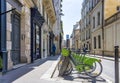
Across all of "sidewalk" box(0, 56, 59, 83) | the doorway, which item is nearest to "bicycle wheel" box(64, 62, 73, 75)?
"sidewalk" box(0, 56, 59, 83)

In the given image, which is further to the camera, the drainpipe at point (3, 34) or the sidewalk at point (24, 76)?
the drainpipe at point (3, 34)

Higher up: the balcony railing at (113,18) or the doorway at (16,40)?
the balcony railing at (113,18)

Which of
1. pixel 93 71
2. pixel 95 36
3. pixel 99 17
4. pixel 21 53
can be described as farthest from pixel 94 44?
pixel 93 71

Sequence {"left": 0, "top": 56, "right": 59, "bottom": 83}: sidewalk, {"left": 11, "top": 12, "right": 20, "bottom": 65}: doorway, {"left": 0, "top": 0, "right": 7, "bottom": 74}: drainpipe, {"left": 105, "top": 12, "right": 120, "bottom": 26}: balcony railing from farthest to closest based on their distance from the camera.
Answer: {"left": 105, "top": 12, "right": 120, "bottom": 26}: balcony railing → {"left": 11, "top": 12, "right": 20, "bottom": 65}: doorway → {"left": 0, "top": 0, "right": 7, "bottom": 74}: drainpipe → {"left": 0, "top": 56, "right": 59, "bottom": 83}: sidewalk

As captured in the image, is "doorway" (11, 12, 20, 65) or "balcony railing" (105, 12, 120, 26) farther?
"balcony railing" (105, 12, 120, 26)

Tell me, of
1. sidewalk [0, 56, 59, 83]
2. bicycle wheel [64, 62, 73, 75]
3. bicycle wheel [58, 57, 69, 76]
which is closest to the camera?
sidewalk [0, 56, 59, 83]

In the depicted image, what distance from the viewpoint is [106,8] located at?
42.1 m

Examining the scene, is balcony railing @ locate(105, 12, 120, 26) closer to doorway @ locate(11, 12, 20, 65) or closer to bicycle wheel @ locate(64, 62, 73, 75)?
doorway @ locate(11, 12, 20, 65)

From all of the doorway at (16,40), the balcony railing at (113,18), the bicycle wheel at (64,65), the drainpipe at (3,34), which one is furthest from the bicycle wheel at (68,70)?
the balcony railing at (113,18)

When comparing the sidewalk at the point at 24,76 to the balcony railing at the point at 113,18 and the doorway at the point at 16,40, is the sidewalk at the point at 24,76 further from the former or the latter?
the balcony railing at the point at 113,18

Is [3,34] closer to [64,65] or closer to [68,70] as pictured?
[64,65]

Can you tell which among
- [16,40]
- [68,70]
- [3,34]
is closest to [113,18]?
[16,40]

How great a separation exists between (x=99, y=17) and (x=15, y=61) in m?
35.0

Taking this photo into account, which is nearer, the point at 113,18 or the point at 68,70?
the point at 68,70
